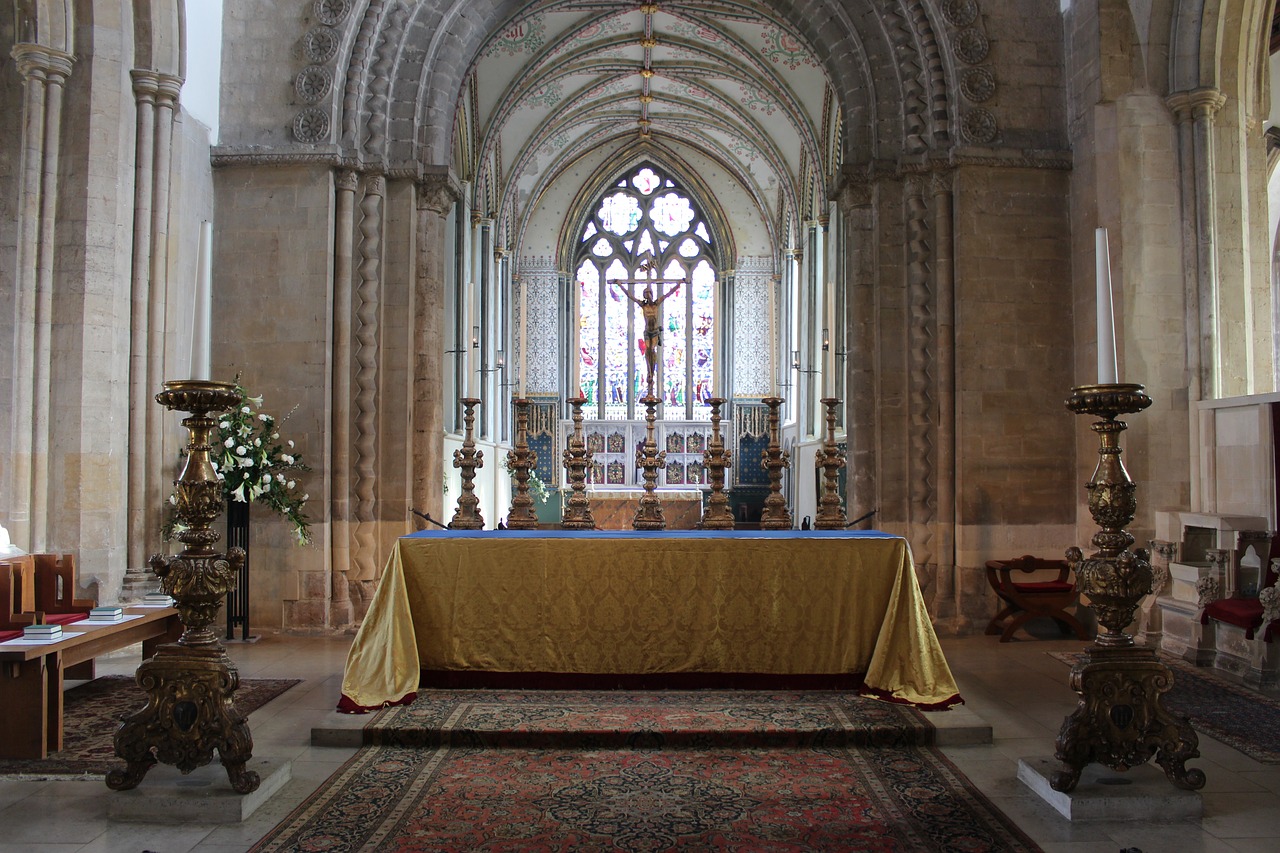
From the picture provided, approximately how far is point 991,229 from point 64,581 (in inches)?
289

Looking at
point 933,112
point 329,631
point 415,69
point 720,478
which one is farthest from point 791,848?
point 415,69

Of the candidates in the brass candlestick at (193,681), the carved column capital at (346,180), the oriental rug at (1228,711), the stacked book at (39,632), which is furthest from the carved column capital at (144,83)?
the oriental rug at (1228,711)

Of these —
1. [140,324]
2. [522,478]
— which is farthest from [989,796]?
[140,324]

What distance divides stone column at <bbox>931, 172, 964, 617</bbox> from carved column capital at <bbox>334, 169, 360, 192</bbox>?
5031 mm

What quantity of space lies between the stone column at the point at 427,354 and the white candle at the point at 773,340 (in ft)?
40.5

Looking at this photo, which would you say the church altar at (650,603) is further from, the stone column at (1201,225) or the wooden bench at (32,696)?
the stone column at (1201,225)

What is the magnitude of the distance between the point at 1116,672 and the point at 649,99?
15.5 m

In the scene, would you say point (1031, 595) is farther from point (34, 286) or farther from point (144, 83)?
point (144, 83)

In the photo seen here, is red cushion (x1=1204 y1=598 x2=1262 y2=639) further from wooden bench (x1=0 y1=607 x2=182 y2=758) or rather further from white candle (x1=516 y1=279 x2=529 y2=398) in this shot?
white candle (x1=516 y1=279 x2=529 y2=398)

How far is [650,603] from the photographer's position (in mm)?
5293

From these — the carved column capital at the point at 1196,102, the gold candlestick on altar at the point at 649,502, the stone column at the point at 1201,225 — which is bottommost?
the gold candlestick on altar at the point at 649,502

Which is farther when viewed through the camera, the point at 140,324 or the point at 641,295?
the point at 641,295

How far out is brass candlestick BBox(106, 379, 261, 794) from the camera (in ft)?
11.9

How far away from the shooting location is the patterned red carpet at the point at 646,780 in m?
3.42
